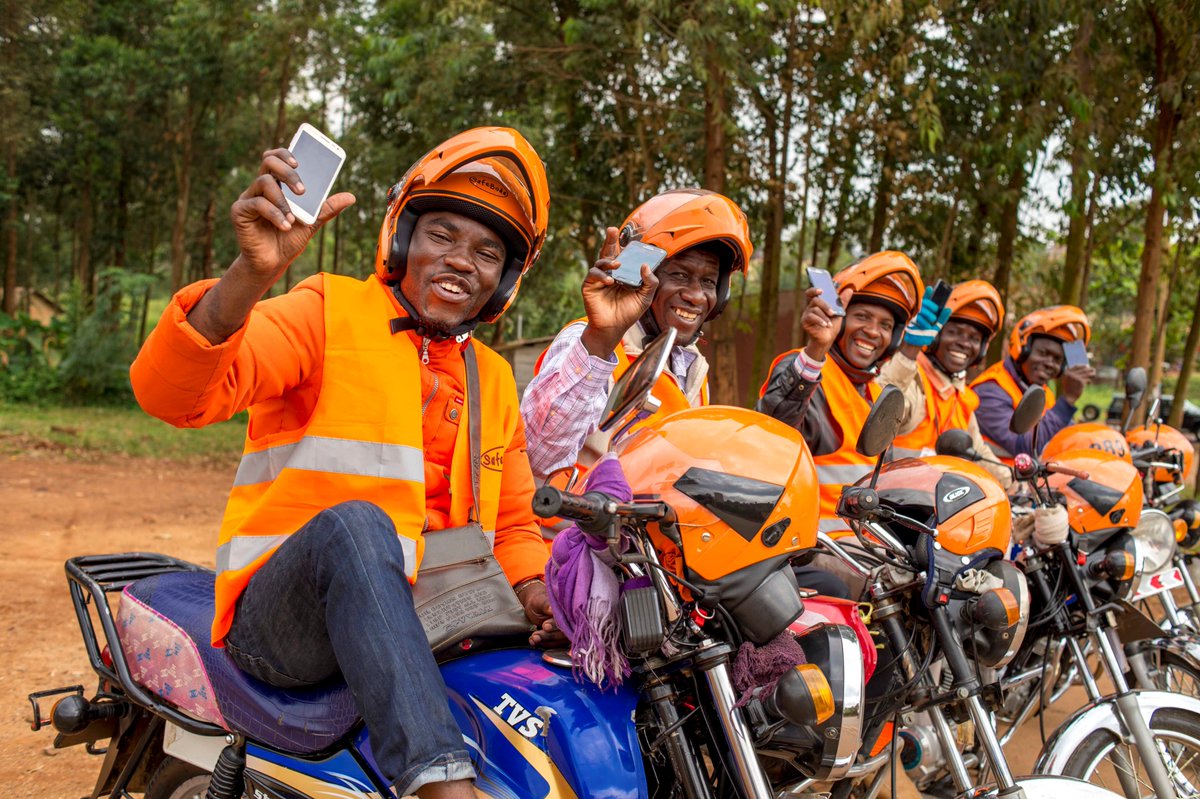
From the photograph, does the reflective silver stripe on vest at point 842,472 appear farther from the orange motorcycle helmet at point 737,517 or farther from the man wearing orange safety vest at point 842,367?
the orange motorcycle helmet at point 737,517

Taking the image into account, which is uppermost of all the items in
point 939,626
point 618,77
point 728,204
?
point 618,77

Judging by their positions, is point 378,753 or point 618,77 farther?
point 618,77

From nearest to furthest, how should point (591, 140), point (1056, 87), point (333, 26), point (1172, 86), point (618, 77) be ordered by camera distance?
point (1172, 86), point (1056, 87), point (618, 77), point (591, 140), point (333, 26)

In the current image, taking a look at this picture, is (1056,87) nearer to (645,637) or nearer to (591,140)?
(591,140)

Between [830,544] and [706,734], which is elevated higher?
[830,544]

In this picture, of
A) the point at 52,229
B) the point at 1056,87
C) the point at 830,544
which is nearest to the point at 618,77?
the point at 1056,87

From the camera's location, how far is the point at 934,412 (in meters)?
4.78

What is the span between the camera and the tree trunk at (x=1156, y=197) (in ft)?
25.5

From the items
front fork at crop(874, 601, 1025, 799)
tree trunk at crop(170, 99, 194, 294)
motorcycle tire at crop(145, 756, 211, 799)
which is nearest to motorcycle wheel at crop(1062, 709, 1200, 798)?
front fork at crop(874, 601, 1025, 799)

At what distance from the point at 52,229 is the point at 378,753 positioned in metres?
36.0

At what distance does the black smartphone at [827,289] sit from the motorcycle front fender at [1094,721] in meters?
1.51

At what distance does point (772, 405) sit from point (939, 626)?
41.3 inches

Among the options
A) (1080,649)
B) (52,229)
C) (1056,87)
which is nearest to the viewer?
(1080,649)

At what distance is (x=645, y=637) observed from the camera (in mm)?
1896
